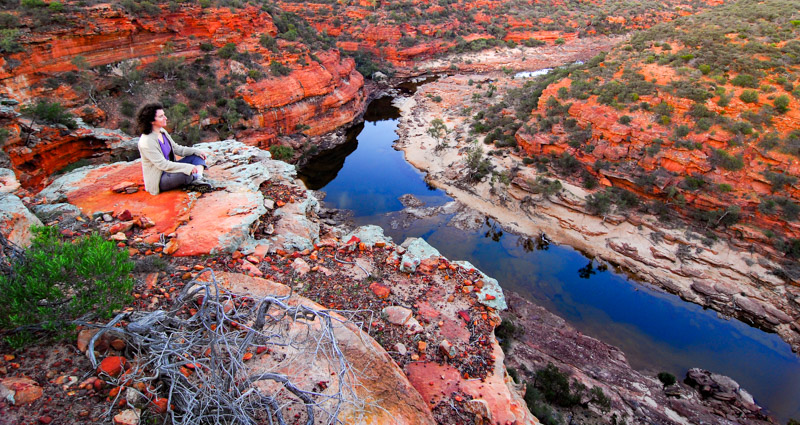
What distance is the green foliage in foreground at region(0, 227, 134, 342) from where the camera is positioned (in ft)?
12.7

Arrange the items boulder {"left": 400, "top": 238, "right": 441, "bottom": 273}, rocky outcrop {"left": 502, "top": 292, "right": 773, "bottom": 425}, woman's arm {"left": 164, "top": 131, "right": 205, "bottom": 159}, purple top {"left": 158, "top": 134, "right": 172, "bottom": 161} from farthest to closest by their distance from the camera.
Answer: rocky outcrop {"left": 502, "top": 292, "right": 773, "bottom": 425}
boulder {"left": 400, "top": 238, "right": 441, "bottom": 273}
woman's arm {"left": 164, "top": 131, "right": 205, "bottom": 159}
purple top {"left": 158, "top": 134, "right": 172, "bottom": 161}

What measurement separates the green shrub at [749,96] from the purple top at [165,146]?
25.2 meters

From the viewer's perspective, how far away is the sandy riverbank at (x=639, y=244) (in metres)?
15.2

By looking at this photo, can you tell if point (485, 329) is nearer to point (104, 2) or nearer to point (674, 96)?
point (674, 96)

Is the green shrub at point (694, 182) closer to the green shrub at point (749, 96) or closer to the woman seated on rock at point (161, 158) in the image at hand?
the green shrub at point (749, 96)

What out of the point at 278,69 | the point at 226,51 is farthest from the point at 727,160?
the point at 226,51

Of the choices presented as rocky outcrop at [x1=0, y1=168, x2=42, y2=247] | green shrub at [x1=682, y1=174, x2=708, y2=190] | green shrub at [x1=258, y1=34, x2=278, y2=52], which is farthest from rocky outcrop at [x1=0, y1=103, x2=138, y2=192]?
green shrub at [x1=682, y1=174, x2=708, y2=190]

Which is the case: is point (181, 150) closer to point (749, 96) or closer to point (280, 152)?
point (280, 152)

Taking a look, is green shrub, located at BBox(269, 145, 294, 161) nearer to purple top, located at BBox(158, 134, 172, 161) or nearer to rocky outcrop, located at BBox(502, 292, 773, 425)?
purple top, located at BBox(158, 134, 172, 161)

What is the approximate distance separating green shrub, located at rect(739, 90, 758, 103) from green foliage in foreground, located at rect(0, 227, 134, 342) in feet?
85.1

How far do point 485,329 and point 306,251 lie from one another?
4.22m

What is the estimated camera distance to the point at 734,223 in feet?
55.1

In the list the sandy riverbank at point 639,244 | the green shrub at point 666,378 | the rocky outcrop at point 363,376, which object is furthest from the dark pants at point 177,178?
the sandy riverbank at point 639,244

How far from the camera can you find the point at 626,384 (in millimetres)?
11562
